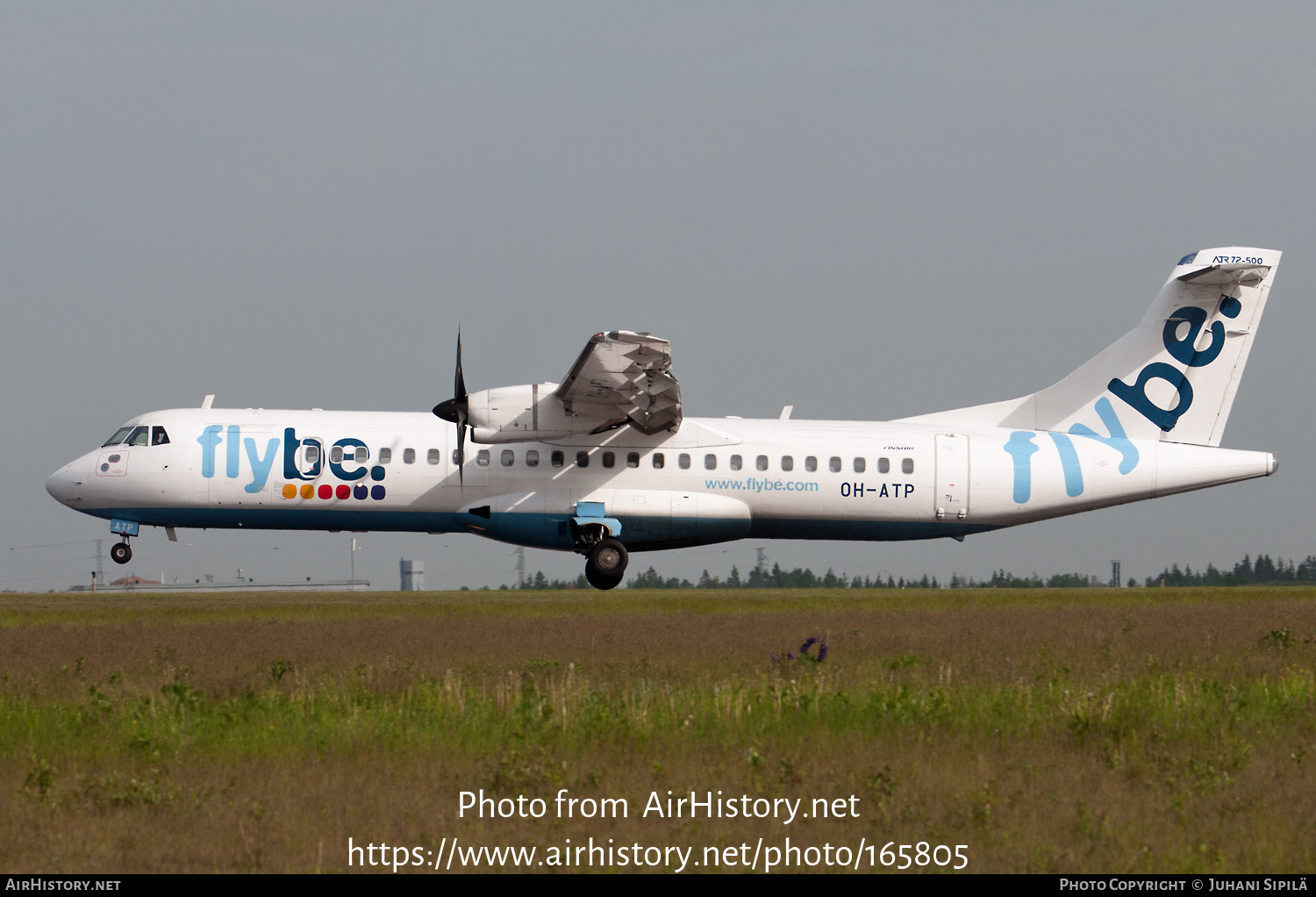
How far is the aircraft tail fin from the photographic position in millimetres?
25234

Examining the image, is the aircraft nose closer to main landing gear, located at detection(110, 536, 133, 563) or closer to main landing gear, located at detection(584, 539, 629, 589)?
main landing gear, located at detection(110, 536, 133, 563)

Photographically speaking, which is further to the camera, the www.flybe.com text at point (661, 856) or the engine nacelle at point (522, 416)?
the engine nacelle at point (522, 416)

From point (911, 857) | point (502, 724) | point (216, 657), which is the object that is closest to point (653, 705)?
point (502, 724)

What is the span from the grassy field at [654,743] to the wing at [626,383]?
6.81 meters

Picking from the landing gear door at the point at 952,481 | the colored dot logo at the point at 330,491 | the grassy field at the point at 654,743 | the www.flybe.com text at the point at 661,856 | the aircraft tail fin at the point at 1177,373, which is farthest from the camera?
the aircraft tail fin at the point at 1177,373

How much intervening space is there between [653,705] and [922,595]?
773 inches

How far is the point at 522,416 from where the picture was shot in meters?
22.4

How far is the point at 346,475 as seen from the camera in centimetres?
2320

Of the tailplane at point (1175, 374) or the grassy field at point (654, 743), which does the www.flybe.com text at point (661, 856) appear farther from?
the tailplane at point (1175, 374)

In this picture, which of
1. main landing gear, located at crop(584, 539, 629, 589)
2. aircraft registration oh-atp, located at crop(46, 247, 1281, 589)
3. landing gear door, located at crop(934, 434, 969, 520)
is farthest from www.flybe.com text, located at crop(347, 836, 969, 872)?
landing gear door, located at crop(934, 434, 969, 520)

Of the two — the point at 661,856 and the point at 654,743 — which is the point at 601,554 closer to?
the point at 654,743

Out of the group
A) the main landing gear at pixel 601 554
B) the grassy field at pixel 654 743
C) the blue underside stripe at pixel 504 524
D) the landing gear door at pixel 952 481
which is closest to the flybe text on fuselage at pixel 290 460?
the blue underside stripe at pixel 504 524

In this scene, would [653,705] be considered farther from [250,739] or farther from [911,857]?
[911,857]

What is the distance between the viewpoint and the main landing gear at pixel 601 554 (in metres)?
23.5
